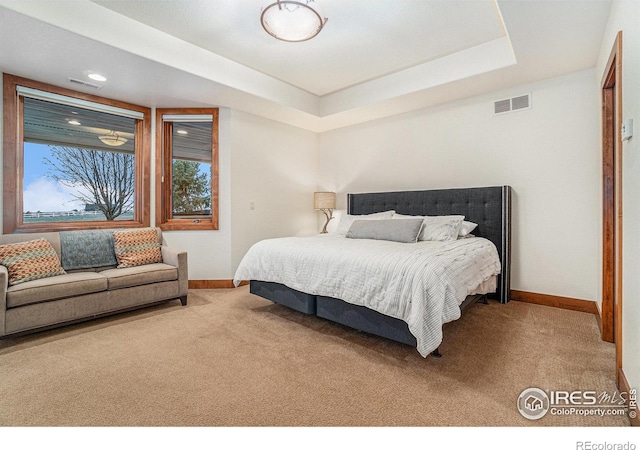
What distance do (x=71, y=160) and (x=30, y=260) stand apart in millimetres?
1445

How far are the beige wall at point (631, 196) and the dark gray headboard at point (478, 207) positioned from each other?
179cm

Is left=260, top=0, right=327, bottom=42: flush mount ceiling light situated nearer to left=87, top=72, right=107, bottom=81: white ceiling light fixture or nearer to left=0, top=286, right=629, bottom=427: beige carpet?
left=87, top=72, right=107, bottom=81: white ceiling light fixture

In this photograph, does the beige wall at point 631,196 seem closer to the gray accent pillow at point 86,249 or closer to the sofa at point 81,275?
the sofa at point 81,275

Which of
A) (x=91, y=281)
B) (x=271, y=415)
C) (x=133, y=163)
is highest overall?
(x=133, y=163)

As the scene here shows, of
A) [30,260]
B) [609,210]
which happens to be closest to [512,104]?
[609,210]

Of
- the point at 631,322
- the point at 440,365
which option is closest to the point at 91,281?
the point at 440,365

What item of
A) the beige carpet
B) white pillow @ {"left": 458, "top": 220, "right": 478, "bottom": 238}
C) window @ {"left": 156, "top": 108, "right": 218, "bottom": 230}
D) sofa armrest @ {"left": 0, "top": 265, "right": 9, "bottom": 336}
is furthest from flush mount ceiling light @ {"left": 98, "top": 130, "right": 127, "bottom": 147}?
white pillow @ {"left": 458, "top": 220, "right": 478, "bottom": 238}

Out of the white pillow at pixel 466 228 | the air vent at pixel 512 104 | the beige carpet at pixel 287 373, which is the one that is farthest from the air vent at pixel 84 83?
the air vent at pixel 512 104

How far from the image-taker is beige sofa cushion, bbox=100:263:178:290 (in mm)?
2967

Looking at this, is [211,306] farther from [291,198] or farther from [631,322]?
[631,322]

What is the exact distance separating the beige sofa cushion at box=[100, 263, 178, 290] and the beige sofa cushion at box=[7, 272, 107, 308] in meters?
0.08

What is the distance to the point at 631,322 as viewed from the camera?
4.96ft

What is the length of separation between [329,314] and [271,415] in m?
1.11
